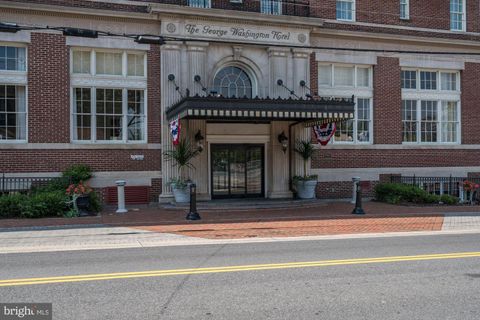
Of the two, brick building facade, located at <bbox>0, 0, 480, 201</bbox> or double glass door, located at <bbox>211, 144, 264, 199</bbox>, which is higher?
brick building facade, located at <bbox>0, 0, 480, 201</bbox>

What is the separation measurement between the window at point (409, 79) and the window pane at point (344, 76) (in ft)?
9.00

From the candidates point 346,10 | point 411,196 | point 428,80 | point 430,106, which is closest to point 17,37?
point 346,10

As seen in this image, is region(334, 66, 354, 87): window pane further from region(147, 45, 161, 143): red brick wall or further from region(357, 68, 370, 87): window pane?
region(147, 45, 161, 143): red brick wall

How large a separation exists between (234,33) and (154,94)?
13.5ft

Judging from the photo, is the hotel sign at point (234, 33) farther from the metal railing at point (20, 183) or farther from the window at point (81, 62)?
the metal railing at point (20, 183)

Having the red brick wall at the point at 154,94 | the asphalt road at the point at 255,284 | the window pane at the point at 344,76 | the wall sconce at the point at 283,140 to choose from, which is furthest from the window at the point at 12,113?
the window pane at the point at 344,76

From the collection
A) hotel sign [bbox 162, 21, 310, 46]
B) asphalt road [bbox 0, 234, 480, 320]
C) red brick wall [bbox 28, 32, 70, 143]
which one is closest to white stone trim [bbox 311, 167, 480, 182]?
hotel sign [bbox 162, 21, 310, 46]

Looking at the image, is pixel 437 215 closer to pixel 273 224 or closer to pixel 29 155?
pixel 273 224

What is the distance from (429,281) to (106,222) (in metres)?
9.63

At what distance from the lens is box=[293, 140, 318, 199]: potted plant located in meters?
19.3

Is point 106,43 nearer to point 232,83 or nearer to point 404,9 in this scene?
point 232,83

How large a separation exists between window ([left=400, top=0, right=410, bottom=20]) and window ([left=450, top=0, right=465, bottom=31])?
268 centimetres

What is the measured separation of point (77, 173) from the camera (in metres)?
17.2

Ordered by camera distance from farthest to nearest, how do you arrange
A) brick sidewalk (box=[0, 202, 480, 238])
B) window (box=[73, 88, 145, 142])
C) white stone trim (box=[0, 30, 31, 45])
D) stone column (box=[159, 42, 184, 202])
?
stone column (box=[159, 42, 184, 202])
window (box=[73, 88, 145, 142])
white stone trim (box=[0, 30, 31, 45])
brick sidewalk (box=[0, 202, 480, 238])
